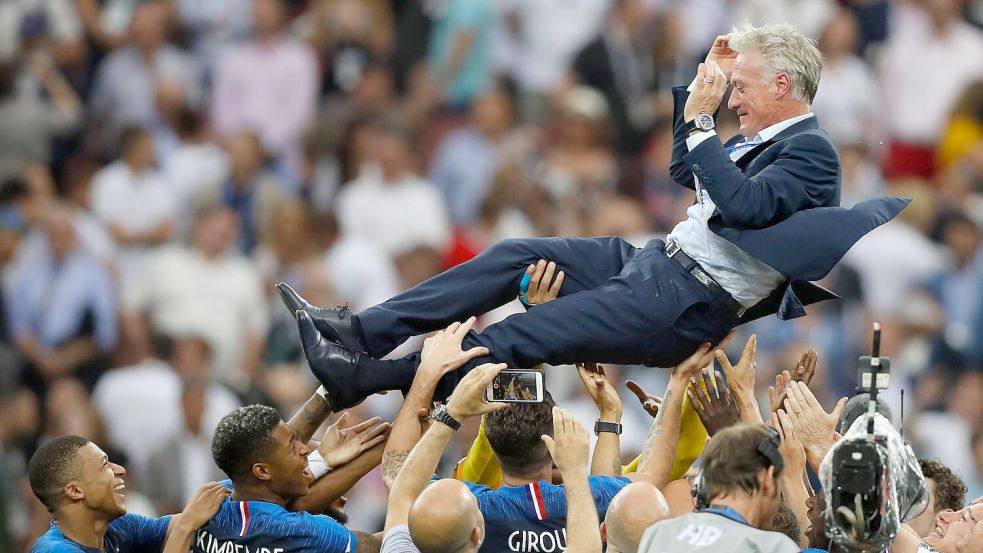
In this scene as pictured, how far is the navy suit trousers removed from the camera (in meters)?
6.08

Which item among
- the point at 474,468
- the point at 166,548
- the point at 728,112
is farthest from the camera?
the point at 728,112

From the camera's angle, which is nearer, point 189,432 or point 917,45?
point 189,432

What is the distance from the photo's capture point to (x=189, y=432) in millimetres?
10625

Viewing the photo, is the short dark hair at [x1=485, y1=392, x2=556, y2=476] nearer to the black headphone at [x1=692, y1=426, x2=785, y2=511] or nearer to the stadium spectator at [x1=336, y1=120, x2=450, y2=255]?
the black headphone at [x1=692, y1=426, x2=785, y2=511]

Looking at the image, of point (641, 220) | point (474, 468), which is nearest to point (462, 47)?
point (641, 220)

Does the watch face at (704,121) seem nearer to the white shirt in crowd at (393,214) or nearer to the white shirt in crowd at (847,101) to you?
the white shirt in crowd at (393,214)

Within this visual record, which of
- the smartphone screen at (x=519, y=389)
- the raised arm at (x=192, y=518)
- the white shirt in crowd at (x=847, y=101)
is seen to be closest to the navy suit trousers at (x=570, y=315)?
the smartphone screen at (x=519, y=389)

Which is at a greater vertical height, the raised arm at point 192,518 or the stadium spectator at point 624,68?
the stadium spectator at point 624,68

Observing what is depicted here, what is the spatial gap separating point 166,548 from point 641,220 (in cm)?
662

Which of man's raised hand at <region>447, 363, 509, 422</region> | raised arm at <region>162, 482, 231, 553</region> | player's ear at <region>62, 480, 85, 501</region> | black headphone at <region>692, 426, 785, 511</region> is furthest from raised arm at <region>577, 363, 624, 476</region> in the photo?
player's ear at <region>62, 480, 85, 501</region>

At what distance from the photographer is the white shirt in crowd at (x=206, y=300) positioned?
11391mm

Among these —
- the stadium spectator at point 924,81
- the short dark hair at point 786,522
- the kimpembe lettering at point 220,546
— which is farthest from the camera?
the stadium spectator at point 924,81

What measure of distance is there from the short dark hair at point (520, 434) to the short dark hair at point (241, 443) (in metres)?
0.80

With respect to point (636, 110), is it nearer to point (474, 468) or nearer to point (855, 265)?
point (855, 265)
